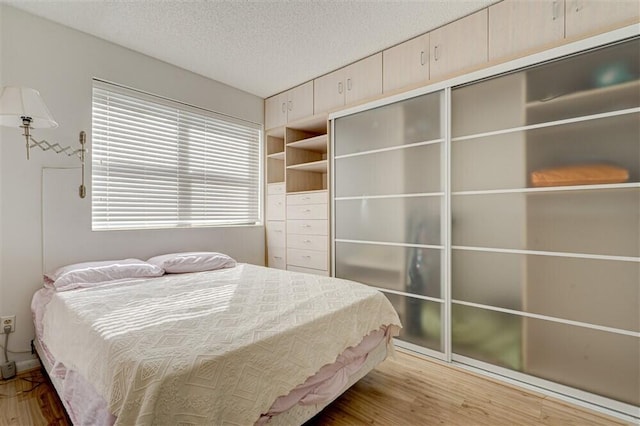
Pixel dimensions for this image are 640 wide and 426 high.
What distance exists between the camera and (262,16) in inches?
90.4

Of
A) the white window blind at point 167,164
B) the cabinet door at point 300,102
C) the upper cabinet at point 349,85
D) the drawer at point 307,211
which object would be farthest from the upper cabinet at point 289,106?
the drawer at point 307,211

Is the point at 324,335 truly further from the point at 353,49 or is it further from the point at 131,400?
the point at 353,49

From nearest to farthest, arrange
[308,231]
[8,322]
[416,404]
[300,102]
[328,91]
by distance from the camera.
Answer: [416,404]
[8,322]
[328,91]
[308,231]
[300,102]

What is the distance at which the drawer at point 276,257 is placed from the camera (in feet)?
12.0

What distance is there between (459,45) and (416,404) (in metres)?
2.49

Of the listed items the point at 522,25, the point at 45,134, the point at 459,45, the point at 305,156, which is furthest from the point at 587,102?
the point at 45,134

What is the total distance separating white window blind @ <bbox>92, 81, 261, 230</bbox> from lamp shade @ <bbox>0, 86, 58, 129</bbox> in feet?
2.45

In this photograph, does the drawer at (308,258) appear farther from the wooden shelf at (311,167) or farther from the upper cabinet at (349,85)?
the upper cabinet at (349,85)

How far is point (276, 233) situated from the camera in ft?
12.3

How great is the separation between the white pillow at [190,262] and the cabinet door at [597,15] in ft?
9.85

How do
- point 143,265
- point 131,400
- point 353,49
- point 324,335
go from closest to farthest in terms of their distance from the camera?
point 131,400, point 324,335, point 143,265, point 353,49

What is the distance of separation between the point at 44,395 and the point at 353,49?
3.36 meters

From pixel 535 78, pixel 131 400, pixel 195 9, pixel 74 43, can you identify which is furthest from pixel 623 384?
pixel 74 43

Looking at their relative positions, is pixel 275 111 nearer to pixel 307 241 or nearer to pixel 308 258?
pixel 307 241
